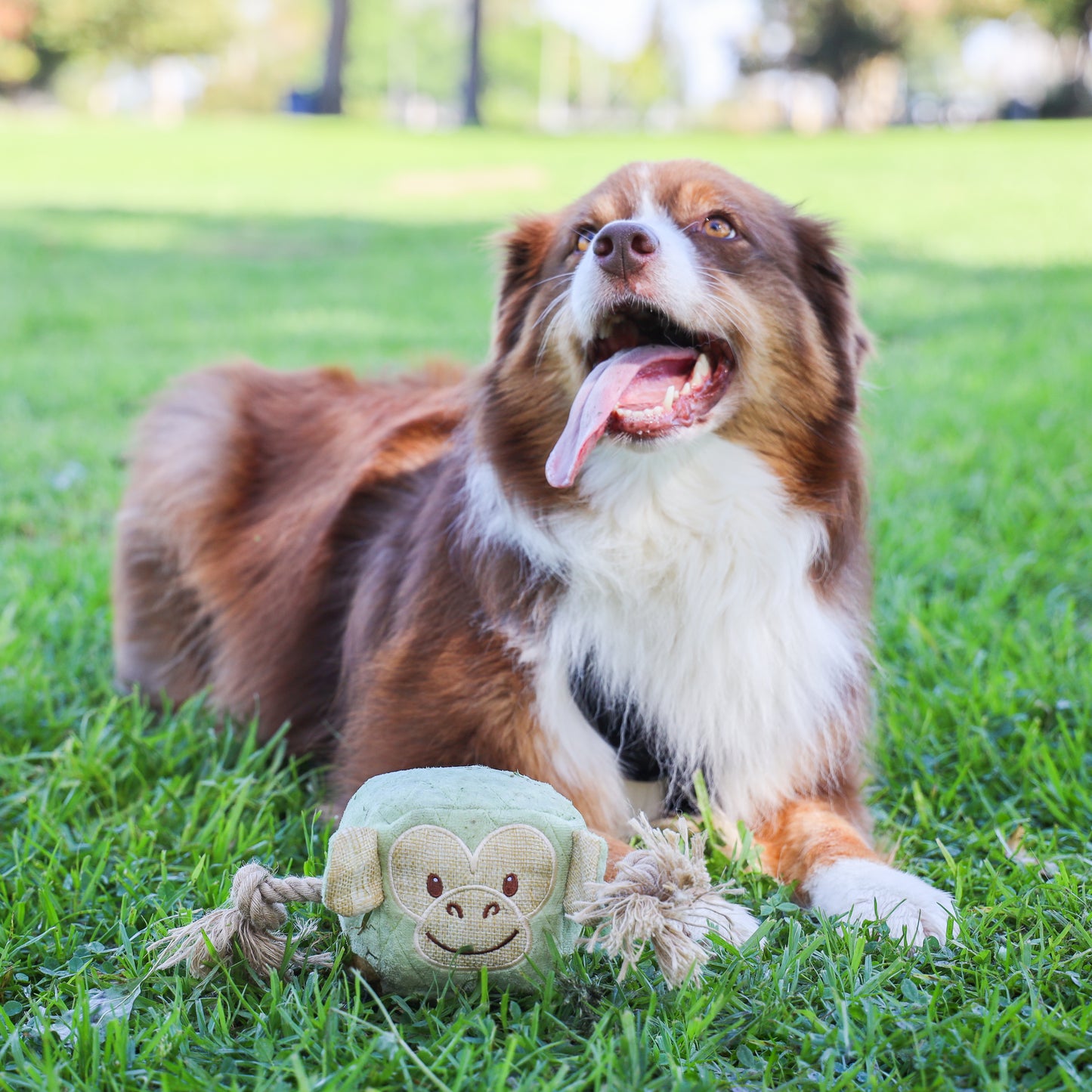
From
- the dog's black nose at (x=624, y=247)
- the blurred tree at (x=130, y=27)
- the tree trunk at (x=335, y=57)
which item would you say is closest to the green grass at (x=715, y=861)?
the dog's black nose at (x=624, y=247)

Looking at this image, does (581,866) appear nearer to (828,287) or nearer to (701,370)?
(701,370)

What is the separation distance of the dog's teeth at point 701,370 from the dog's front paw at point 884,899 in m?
1.18

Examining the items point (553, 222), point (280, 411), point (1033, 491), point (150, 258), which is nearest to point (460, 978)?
point (553, 222)

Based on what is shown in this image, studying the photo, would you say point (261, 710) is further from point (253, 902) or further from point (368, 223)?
point (368, 223)

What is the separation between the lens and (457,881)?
203cm

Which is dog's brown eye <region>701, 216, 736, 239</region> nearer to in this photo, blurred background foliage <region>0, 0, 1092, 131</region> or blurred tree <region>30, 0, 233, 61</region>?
blurred background foliage <region>0, 0, 1092, 131</region>

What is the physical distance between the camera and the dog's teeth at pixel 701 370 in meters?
2.88

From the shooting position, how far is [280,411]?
4.12 metres

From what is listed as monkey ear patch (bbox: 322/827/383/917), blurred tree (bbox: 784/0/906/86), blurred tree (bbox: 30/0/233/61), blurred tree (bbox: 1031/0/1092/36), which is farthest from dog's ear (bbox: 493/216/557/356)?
blurred tree (bbox: 30/0/233/61)

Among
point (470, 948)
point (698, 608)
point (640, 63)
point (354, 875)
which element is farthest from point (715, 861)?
point (640, 63)

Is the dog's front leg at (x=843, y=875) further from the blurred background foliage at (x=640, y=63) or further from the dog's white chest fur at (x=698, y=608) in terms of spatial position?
the blurred background foliage at (x=640, y=63)

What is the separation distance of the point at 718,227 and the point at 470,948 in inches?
72.6

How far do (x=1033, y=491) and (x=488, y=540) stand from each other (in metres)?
3.33

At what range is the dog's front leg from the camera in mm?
2383
